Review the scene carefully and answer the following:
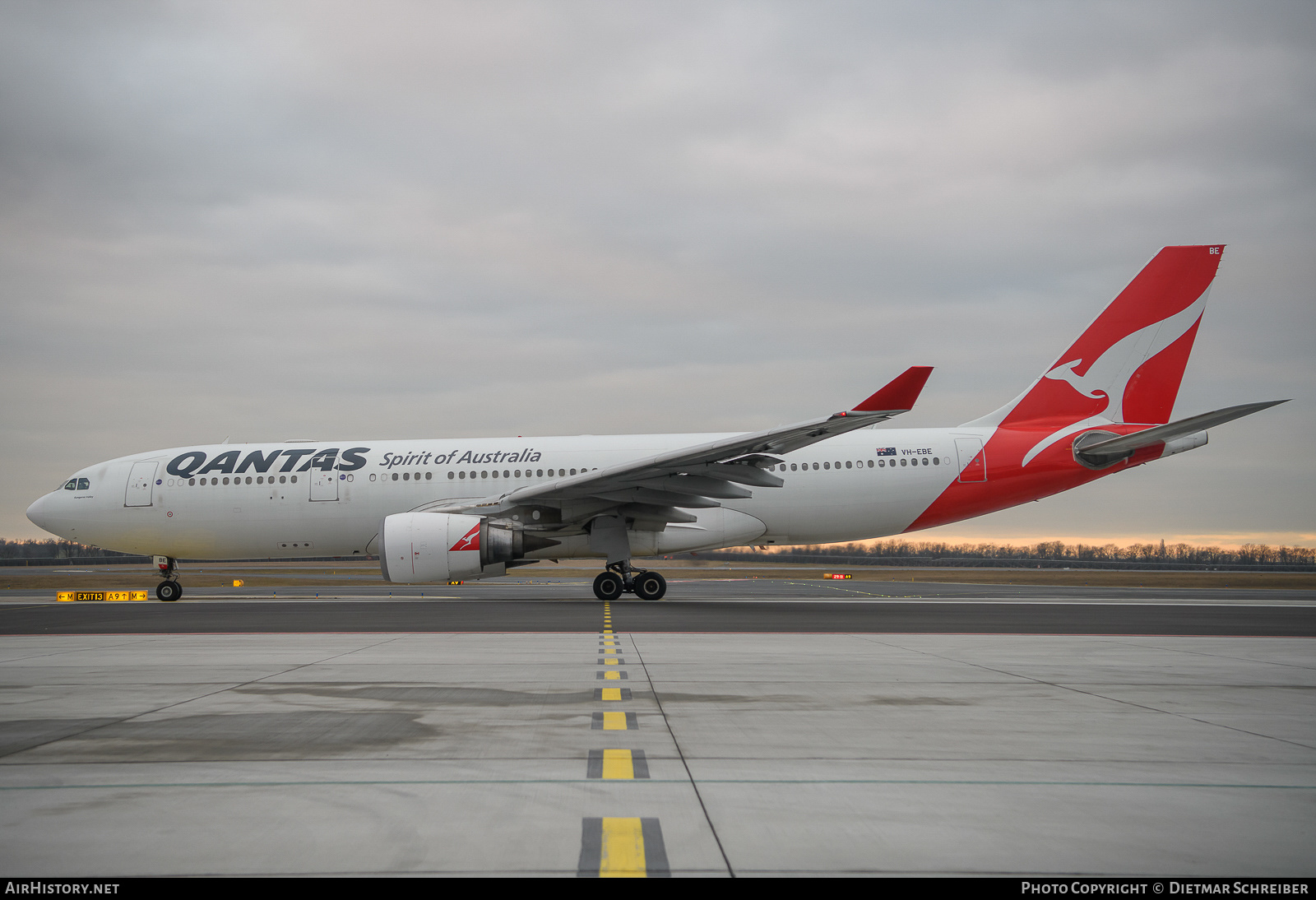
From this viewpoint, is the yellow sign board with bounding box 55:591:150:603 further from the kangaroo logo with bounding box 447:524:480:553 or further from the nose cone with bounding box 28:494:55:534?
the kangaroo logo with bounding box 447:524:480:553

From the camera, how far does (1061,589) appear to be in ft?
81.4

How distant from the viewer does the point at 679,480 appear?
1636 cm

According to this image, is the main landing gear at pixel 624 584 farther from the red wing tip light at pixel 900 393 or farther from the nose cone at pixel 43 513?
the nose cone at pixel 43 513

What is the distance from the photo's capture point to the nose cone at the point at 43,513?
19.8m

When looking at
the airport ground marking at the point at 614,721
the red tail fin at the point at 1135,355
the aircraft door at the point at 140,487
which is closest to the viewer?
the airport ground marking at the point at 614,721

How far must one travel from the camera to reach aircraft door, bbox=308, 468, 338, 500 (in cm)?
1892

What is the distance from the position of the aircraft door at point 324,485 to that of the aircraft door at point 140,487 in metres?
3.83

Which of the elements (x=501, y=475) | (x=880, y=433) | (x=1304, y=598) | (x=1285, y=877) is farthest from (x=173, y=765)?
(x=1304, y=598)

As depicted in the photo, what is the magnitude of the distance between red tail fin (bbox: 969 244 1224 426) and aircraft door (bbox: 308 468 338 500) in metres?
14.9

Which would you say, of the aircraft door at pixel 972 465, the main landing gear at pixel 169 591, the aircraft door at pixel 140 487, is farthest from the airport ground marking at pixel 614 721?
the aircraft door at pixel 140 487

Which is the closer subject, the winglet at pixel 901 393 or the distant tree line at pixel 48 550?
the winglet at pixel 901 393

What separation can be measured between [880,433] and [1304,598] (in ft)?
35.6

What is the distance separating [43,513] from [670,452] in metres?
14.9

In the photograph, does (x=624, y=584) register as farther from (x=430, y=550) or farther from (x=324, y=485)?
(x=324, y=485)
